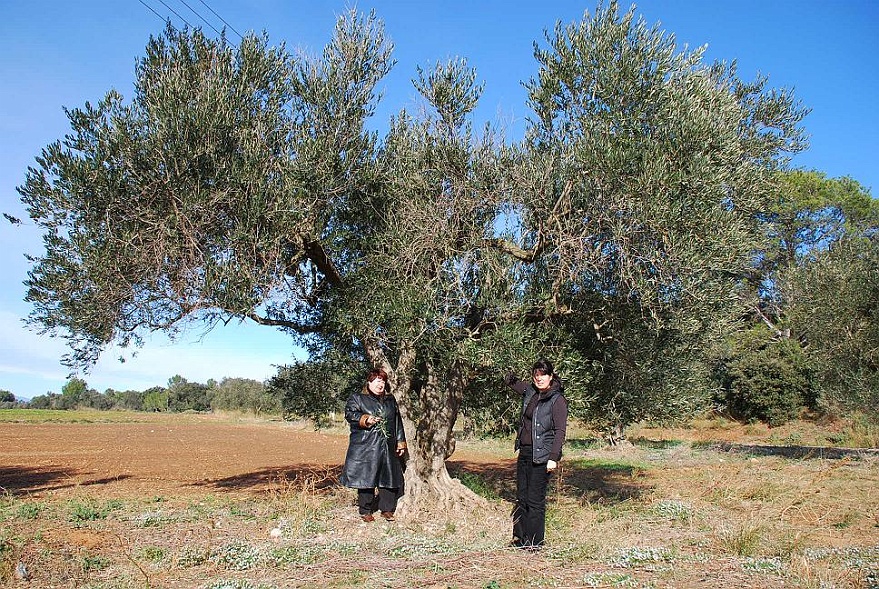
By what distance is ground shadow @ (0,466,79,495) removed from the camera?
14148 millimetres

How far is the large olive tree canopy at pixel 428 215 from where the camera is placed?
30.4ft

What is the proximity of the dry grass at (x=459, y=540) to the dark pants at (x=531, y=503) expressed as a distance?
34cm

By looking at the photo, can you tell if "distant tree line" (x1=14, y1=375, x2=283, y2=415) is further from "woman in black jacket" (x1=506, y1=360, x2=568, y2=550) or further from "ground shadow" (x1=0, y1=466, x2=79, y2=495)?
"woman in black jacket" (x1=506, y1=360, x2=568, y2=550)

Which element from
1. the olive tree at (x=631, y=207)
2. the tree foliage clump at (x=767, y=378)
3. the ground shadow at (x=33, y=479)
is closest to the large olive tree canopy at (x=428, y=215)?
the olive tree at (x=631, y=207)

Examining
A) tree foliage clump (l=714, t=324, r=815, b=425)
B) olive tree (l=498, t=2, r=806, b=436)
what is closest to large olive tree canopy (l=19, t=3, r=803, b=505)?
olive tree (l=498, t=2, r=806, b=436)

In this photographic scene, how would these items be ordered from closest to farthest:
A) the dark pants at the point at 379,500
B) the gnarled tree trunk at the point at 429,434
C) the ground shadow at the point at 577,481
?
the dark pants at the point at 379,500 → the gnarled tree trunk at the point at 429,434 → the ground shadow at the point at 577,481

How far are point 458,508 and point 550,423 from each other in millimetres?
3496

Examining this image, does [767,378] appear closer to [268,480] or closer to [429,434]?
[268,480]

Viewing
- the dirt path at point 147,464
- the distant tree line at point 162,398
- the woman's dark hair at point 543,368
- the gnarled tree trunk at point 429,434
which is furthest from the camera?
the distant tree line at point 162,398

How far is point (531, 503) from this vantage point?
8.14 m

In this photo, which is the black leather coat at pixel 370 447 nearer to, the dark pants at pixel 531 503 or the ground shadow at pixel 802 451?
the dark pants at pixel 531 503

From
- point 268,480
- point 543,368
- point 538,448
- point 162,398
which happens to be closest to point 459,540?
point 538,448

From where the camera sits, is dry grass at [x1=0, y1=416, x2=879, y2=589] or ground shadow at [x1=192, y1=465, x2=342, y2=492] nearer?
dry grass at [x1=0, y1=416, x2=879, y2=589]

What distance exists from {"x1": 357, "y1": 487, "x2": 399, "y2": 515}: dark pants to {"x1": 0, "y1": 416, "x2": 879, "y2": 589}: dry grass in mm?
259
